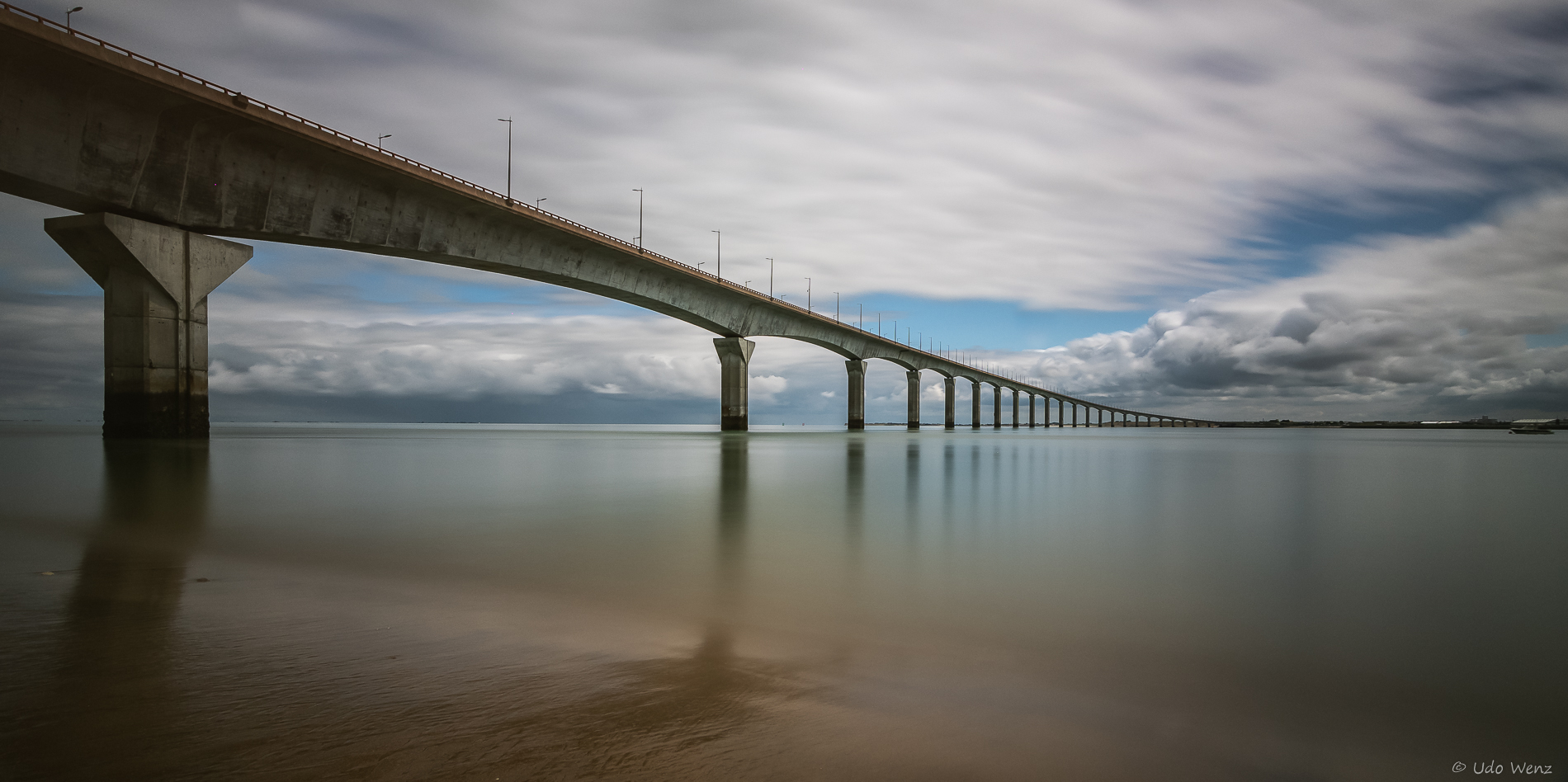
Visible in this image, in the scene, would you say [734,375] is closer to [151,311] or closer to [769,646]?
[151,311]

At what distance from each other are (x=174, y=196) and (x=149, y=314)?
4715 millimetres

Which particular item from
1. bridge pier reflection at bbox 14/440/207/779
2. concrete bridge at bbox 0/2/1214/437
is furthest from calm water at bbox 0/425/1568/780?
concrete bridge at bbox 0/2/1214/437

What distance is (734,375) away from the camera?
6444 centimetres

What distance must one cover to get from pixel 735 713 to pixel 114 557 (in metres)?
6.89

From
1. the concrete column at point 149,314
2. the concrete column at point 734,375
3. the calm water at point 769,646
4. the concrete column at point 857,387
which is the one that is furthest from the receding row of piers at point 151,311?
the concrete column at point 857,387

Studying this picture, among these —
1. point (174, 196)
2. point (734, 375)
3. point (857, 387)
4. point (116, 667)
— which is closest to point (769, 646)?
point (116, 667)

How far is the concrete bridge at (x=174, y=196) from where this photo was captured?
76.4 feet

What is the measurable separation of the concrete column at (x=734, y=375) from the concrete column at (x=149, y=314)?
38670mm

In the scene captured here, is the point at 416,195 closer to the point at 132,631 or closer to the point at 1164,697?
the point at 132,631

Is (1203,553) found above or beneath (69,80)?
beneath

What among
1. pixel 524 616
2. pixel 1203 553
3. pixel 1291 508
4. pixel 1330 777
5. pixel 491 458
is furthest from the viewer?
pixel 491 458

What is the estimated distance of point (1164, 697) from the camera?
11.1ft

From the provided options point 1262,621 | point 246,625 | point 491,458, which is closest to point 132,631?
point 246,625

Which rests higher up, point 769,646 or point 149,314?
point 149,314
